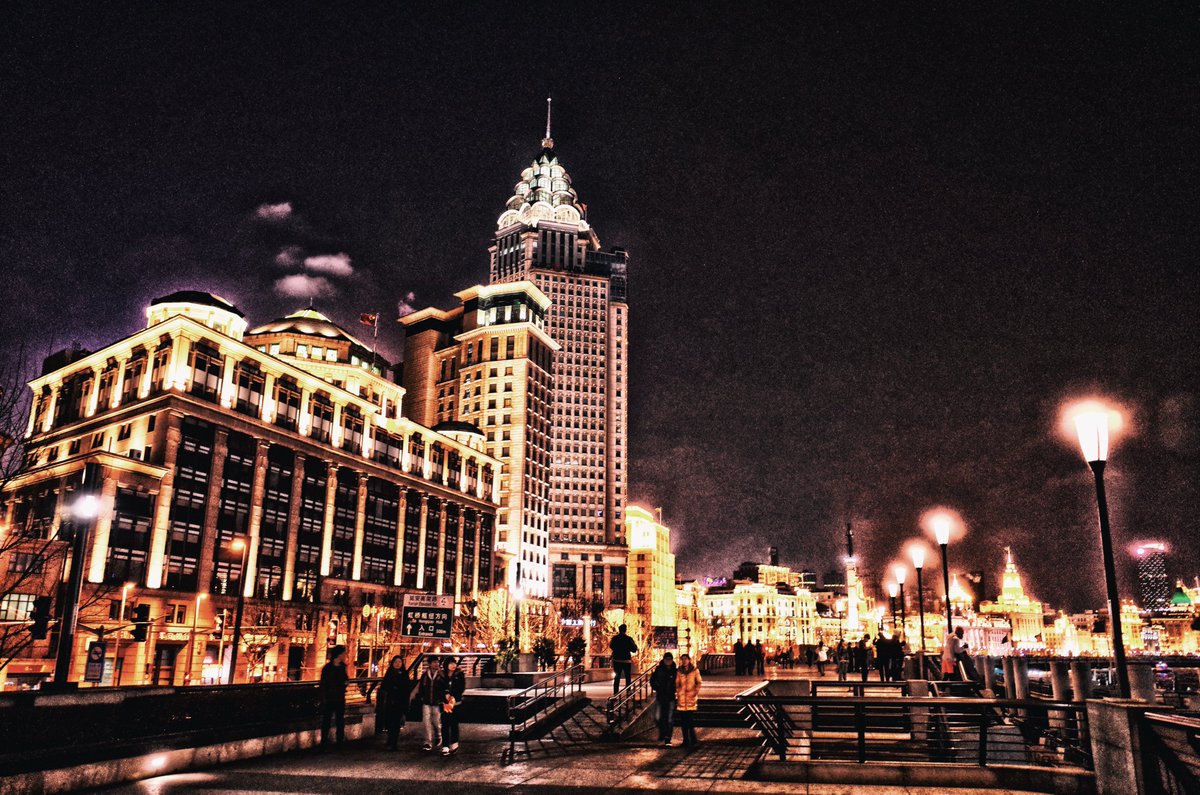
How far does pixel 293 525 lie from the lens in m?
77.0

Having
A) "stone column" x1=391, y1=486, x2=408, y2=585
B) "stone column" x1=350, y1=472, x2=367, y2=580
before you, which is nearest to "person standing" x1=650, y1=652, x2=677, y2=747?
"stone column" x1=350, y1=472, x2=367, y2=580

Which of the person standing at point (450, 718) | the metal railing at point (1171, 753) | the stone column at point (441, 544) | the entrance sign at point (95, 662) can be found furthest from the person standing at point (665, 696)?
the stone column at point (441, 544)

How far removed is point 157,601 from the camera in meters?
61.5

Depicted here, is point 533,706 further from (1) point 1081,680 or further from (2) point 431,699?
(1) point 1081,680

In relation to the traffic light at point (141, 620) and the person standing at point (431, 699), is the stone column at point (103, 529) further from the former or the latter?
the person standing at point (431, 699)

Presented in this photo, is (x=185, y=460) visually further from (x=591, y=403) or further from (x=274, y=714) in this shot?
(x=591, y=403)

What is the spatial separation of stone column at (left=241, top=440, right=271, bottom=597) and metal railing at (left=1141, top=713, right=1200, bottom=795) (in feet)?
231

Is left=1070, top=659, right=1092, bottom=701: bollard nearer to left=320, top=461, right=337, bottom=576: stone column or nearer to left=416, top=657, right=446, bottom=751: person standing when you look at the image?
left=416, top=657, right=446, bottom=751: person standing

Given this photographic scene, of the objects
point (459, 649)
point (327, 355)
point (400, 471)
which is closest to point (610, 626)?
point (459, 649)

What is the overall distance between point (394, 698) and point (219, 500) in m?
57.9

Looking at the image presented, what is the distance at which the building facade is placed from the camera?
16488 centimetres

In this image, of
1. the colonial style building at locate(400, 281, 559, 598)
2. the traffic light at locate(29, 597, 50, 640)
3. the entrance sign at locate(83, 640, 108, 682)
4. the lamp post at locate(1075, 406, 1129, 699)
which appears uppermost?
the colonial style building at locate(400, 281, 559, 598)

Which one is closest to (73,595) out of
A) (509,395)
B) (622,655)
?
(622,655)

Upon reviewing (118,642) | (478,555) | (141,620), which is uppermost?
(478,555)
